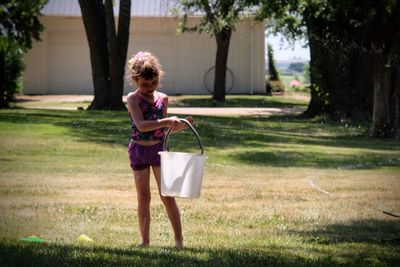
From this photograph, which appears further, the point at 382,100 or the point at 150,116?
the point at 382,100

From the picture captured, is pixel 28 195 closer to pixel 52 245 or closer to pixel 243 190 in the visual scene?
pixel 243 190

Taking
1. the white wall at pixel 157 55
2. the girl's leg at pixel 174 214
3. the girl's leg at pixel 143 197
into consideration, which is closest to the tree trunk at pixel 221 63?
the white wall at pixel 157 55

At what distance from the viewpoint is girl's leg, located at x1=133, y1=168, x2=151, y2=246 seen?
274 inches

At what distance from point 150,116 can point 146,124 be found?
0.20m

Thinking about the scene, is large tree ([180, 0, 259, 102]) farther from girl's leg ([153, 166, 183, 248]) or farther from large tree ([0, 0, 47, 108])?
girl's leg ([153, 166, 183, 248])

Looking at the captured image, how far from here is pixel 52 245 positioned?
22.0 feet

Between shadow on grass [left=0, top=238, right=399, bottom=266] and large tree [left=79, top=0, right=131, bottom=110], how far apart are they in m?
17.4

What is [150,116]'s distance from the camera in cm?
680

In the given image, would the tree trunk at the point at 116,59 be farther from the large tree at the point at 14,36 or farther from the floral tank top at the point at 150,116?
the floral tank top at the point at 150,116

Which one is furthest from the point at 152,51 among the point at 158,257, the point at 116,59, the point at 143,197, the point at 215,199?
the point at 158,257

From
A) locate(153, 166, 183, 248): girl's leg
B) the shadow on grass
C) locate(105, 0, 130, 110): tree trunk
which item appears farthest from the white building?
the shadow on grass

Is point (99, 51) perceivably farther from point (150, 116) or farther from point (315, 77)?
point (150, 116)

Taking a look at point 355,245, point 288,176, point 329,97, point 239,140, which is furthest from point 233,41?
point 355,245

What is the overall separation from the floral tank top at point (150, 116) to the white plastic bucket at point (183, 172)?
0.49m
